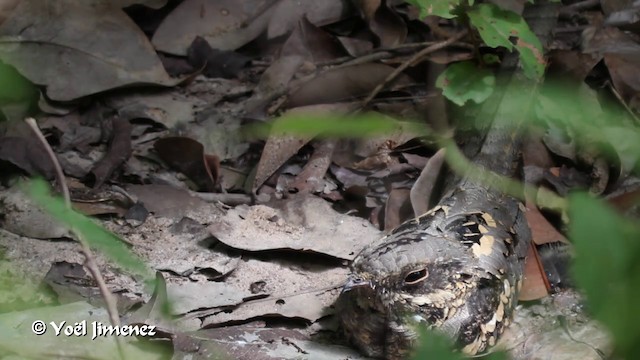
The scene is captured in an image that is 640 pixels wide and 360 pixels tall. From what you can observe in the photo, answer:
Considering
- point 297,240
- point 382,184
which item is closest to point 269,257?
point 297,240

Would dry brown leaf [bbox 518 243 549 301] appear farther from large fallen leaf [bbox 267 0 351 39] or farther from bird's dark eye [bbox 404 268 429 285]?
large fallen leaf [bbox 267 0 351 39]

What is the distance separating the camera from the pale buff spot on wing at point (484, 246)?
263 centimetres

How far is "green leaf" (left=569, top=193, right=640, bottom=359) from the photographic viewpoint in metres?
0.77

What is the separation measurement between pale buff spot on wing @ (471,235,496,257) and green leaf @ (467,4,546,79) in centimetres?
76

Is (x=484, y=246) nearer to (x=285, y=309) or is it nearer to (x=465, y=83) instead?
(x=285, y=309)

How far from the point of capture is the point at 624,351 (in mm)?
779

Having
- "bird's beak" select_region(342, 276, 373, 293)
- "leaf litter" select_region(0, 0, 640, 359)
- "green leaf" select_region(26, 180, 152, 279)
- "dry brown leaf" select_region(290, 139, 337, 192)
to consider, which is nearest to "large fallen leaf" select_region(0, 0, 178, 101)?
"leaf litter" select_region(0, 0, 640, 359)

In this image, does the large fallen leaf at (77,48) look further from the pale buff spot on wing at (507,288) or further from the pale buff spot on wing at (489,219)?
the pale buff spot on wing at (507,288)

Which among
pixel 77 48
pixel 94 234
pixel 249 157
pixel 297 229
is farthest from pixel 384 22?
pixel 94 234

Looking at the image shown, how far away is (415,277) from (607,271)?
5.46 feet

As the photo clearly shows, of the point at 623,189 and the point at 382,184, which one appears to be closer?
the point at 623,189

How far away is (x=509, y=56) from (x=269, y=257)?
132cm

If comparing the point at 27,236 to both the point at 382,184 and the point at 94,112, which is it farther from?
the point at 382,184

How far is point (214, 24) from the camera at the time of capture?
388 centimetres
